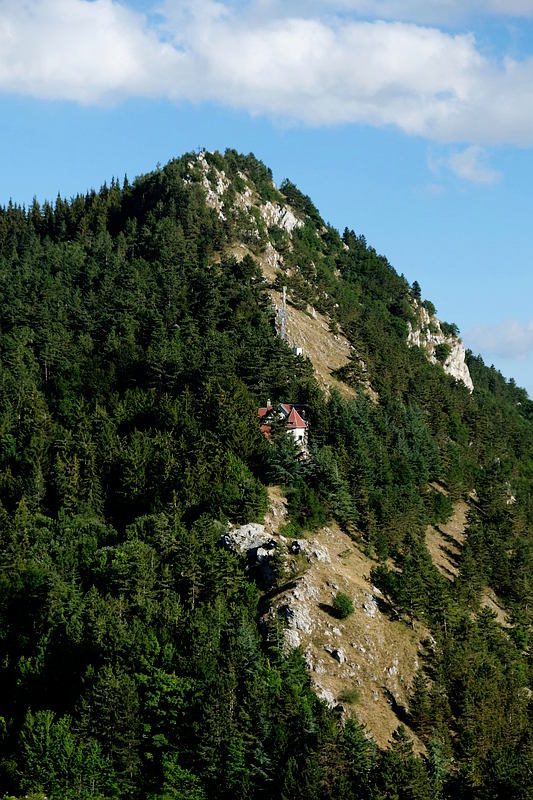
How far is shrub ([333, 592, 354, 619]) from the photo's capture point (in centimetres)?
7438

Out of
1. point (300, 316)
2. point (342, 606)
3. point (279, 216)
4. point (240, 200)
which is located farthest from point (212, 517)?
point (279, 216)

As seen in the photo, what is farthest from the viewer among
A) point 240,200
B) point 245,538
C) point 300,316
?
point 240,200

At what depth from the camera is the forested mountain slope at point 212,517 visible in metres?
60.2

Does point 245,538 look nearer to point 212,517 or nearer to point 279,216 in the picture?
point 212,517

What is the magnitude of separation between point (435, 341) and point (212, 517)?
360 feet

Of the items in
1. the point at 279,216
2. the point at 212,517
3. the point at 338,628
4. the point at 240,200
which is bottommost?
the point at 338,628

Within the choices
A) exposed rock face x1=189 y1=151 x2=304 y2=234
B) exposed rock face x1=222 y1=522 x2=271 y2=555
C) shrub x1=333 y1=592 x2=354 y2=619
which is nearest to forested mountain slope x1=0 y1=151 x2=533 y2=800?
exposed rock face x1=222 y1=522 x2=271 y2=555

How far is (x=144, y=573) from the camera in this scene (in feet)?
233

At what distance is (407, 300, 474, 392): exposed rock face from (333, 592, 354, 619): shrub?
328ft

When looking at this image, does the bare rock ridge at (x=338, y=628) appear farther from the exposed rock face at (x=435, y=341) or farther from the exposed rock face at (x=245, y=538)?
the exposed rock face at (x=435, y=341)

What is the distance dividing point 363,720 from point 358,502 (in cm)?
2851

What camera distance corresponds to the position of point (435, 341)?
180m

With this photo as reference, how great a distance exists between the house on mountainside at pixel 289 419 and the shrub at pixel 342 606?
22.1 metres

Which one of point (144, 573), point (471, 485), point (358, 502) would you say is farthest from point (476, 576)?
point (144, 573)
